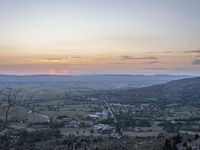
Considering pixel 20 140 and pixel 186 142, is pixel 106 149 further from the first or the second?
pixel 20 140

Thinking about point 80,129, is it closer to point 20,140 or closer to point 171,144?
point 20,140

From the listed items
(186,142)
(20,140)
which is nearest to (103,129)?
(20,140)

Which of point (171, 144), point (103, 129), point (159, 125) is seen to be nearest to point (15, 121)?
point (103, 129)

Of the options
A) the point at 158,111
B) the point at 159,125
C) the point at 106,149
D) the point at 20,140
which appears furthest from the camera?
the point at 158,111

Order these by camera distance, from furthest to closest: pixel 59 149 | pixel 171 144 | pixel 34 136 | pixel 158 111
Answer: pixel 158 111
pixel 34 136
pixel 59 149
pixel 171 144

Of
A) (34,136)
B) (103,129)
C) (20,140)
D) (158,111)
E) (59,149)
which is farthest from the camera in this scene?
(158,111)

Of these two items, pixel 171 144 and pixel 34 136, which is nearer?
pixel 171 144

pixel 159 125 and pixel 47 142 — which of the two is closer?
pixel 47 142

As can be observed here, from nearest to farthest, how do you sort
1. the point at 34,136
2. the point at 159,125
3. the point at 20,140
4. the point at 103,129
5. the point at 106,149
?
1. the point at 106,149
2. the point at 20,140
3. the point at 34,136
4. the point at 103,129
5. the point at 159,125

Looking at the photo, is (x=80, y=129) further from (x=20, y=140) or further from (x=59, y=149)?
(x=59, y=149)
